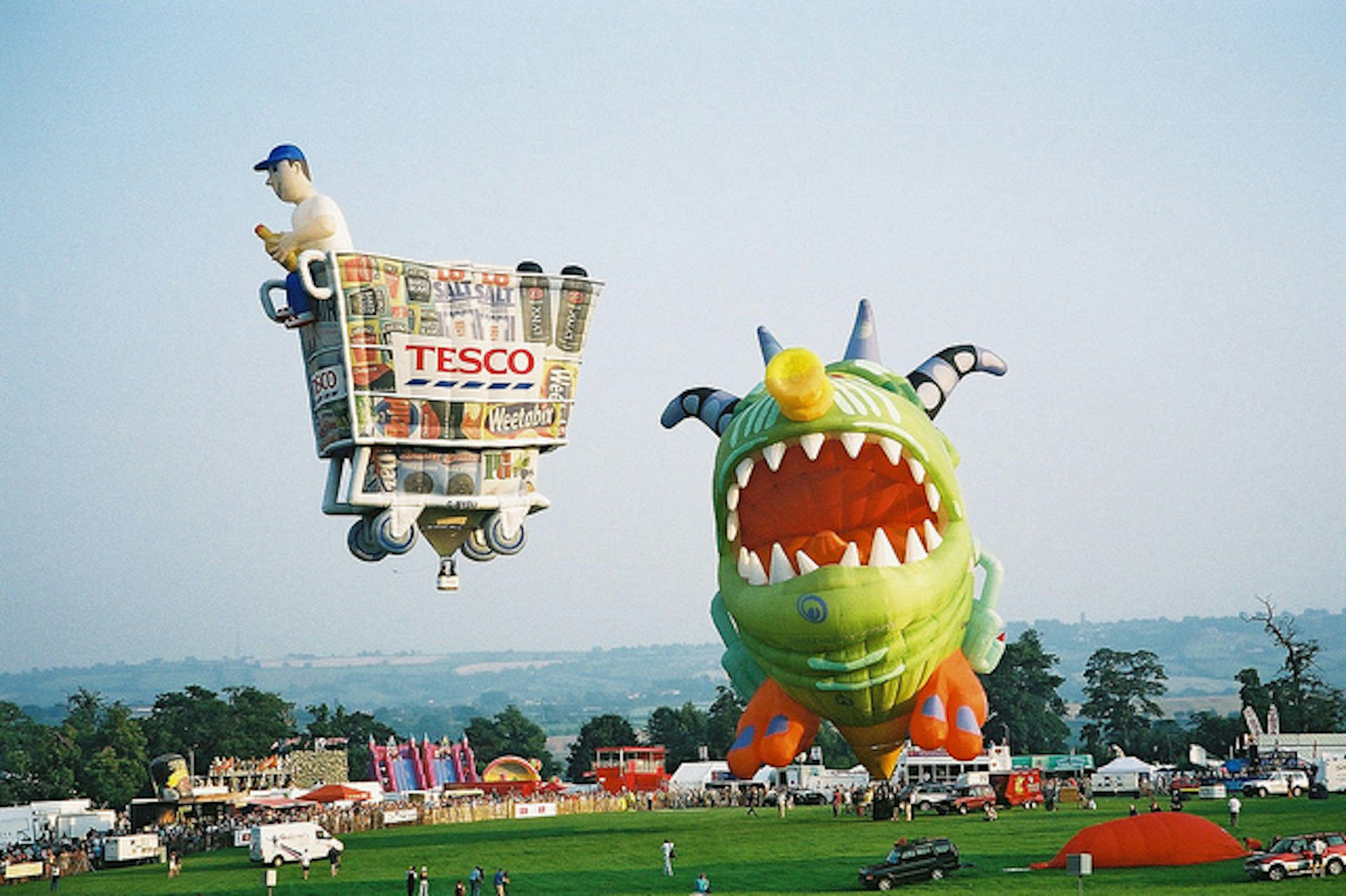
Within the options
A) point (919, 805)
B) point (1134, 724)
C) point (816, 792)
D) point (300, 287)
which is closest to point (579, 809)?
point (816, 792)

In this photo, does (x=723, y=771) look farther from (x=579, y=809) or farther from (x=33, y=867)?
(x=33, y=867)

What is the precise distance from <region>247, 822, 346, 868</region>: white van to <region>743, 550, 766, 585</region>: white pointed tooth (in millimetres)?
13485

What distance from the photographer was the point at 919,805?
38.6m

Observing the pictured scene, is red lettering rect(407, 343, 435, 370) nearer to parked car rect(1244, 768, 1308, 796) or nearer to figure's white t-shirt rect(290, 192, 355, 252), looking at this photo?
figure's white t-shirt rect(290, 192, 355, 252)

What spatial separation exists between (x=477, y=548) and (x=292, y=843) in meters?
11.9

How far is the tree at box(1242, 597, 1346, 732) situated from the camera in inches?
2884

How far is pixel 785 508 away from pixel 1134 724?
73767 mm

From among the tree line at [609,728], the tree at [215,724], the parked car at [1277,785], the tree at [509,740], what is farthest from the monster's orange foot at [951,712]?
the tree at [509,740]

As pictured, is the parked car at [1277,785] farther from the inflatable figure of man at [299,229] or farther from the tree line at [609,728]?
the inflatable figure of man at [299,229]

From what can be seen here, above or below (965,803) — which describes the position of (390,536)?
above

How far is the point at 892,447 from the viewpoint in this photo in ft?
72.8

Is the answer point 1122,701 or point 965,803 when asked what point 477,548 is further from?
point 1122,701

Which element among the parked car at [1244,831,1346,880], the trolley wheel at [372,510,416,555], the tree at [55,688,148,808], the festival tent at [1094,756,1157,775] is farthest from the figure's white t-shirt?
the tree at [55,688,148,808]

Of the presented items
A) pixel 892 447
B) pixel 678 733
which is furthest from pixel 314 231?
pixel 678 733
